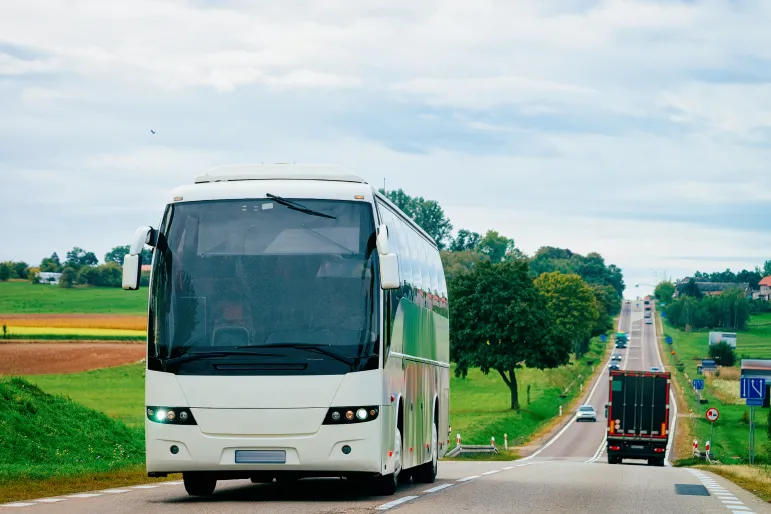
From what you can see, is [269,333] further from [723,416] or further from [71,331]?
[723,416]

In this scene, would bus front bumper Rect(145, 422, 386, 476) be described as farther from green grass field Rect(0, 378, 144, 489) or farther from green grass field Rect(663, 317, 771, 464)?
green grass field Rect(663, 317, 771, 464)

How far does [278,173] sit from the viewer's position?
1641 cm

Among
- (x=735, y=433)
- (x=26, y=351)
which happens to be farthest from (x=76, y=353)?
(x=735, y=433)

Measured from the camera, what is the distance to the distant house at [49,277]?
84444mm

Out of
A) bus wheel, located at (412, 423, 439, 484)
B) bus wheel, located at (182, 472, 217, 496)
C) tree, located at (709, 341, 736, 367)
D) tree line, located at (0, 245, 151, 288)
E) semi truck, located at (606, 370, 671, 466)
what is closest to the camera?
bus wheel, located at (182, 472, 217, 496)

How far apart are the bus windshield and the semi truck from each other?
31304 mm

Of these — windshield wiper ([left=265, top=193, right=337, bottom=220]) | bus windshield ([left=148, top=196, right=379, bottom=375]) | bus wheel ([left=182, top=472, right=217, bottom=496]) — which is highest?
windshield wiper ([left=265, top=193, right=337, bottom=220])

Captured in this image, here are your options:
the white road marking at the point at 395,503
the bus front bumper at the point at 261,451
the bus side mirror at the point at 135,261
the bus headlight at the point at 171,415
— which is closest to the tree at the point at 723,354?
the white road marking at the point at 395,503

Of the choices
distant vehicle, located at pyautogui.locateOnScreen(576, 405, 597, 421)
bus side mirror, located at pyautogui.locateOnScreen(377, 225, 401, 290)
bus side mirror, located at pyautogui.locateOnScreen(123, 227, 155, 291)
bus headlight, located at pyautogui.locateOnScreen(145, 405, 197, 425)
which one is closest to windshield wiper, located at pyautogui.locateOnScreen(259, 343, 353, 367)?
bus side mirror, located at pyautogui.locateOnScreen(377, 225, 401, 290)

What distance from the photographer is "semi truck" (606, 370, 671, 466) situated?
149ft

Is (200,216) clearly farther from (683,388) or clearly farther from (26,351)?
(683,388)

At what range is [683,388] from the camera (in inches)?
4505

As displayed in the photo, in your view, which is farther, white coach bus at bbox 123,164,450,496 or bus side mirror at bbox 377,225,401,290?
bus side mirror at bbox 377,225,401,290

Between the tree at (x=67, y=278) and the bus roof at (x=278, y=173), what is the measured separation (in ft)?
229
